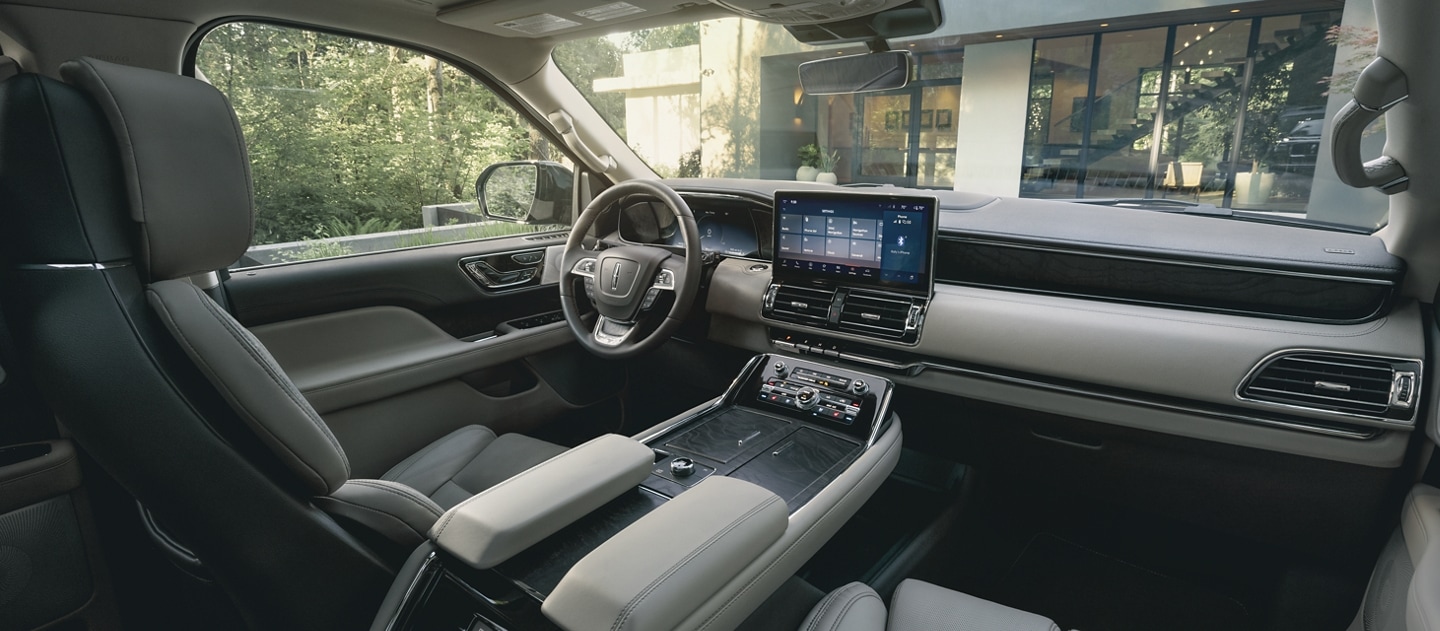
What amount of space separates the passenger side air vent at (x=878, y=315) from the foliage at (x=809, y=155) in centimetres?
212

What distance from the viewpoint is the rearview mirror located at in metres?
2.27

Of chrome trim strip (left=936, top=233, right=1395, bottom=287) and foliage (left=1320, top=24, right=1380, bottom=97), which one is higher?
foliage (left=1320, top=24, right=1380, bottom=97)

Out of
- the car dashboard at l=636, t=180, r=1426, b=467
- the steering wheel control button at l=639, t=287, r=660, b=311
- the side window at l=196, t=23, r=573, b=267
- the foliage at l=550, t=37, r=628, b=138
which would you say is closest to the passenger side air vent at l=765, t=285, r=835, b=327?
the car dashboard at l=636, t=180, r=1426, b=467

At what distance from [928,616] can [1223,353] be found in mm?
1052

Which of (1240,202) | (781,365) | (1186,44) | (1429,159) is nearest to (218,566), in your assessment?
(781,365)

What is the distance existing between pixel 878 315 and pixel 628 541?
138 cm

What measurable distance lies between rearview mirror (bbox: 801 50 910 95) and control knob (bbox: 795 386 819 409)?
1.07 meters

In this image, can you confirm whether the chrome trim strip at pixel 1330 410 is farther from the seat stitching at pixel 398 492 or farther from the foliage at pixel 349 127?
the foliage at pixel 349 127

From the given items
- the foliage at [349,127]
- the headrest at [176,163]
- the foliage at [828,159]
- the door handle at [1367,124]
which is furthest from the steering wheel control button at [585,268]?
the door handle at [1367,124]

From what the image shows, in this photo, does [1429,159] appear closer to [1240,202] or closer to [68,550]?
[1240,202]

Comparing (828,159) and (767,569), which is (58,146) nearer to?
(767,569)

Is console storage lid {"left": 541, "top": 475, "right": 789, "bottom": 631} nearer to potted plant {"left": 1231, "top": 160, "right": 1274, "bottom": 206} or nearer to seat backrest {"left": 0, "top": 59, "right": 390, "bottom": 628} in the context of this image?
seat backrest {"left": 0, "top": 59, "right": 390, "bottom": 628}

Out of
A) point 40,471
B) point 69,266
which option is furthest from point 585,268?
point 69,266

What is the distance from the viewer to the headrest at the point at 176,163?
0.87m
